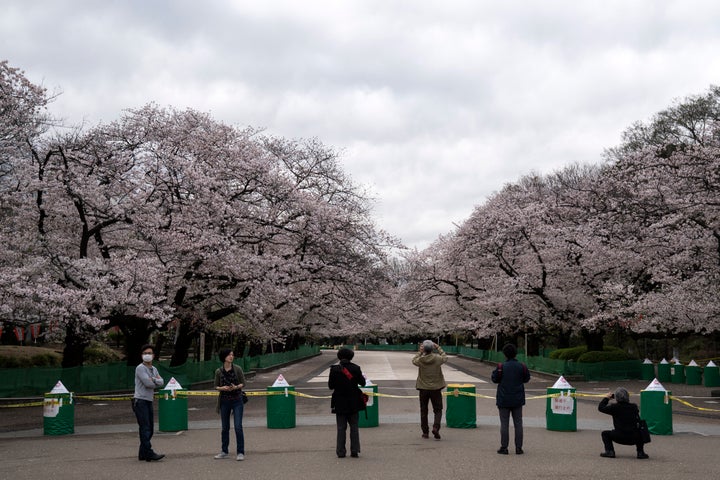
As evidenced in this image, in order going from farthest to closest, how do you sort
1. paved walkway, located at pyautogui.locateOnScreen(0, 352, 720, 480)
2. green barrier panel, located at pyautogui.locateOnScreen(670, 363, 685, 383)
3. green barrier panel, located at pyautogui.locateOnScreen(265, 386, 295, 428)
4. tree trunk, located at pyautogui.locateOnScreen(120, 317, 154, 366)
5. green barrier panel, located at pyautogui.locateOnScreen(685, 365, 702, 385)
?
green barrier panel, located at pyautogui.locateOnScreen(670, 363, 685, 383) → green barrier panel, located at pyautogui.locateOnScreen(685, 365, 702, 385) → tree trunk, located at pyautogui.locateOnScreen(120, 317, 154, 366) → green barrier panel, located at pyautogui.locateOnScreen(265, 386, 295, 428) → paved walkway, located at pyautogui.locateOnScreen(0, 352, 720, 480)

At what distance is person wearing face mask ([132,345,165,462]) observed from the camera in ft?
37.3

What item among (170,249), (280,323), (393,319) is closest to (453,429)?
(170,249)

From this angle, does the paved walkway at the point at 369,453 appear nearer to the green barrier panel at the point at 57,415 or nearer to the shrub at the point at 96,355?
the green barrier panel at the point at 57,415

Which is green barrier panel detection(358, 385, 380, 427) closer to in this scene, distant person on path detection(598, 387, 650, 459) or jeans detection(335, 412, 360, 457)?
jeans detection(335, 412, 360, 457)

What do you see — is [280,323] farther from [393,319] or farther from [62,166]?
[393,319]

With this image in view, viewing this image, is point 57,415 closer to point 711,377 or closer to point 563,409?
point 563,409

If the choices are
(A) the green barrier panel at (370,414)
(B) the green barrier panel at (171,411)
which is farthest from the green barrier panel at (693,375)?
(B) the green barrier panel at (171,411)

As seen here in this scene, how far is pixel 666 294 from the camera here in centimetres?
2597

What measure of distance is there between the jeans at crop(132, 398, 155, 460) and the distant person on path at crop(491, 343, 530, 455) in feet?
16.8

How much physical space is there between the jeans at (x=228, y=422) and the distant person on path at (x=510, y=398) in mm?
3812

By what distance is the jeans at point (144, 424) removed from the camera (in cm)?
1136

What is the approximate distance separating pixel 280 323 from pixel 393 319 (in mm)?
53052

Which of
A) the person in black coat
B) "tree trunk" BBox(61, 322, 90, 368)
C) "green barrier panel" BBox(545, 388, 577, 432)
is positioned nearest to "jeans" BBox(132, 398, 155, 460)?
the person in black coat

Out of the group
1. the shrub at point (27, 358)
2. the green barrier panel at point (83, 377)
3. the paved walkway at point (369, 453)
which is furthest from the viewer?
the shrub at point (27, 358)
